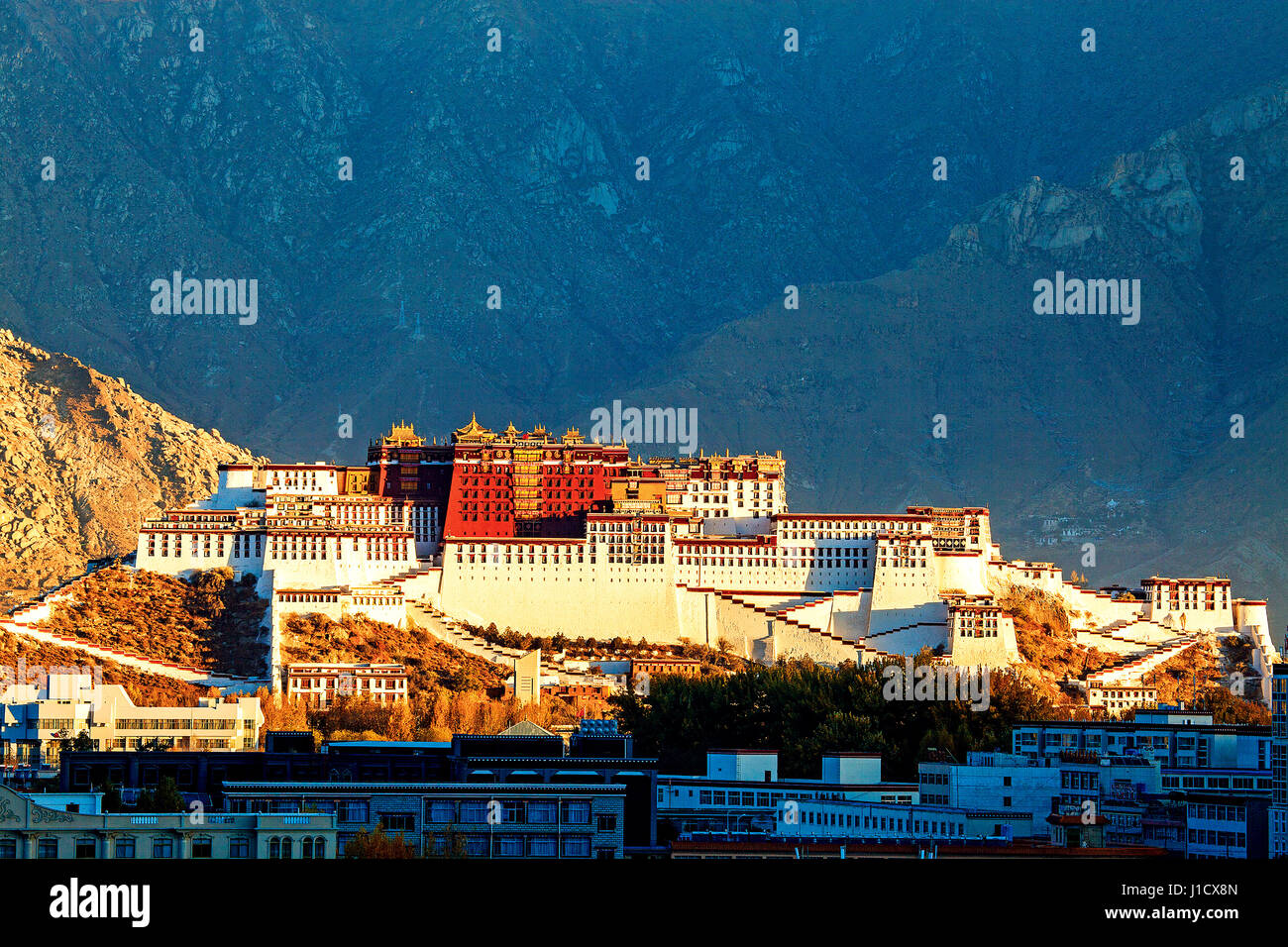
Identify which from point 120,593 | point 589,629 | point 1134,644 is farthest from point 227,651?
point 1134,644

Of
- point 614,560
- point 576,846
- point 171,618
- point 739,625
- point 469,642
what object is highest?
point 614,560

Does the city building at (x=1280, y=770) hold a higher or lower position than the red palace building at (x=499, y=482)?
lower

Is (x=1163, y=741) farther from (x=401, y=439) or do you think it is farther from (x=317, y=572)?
(x=401, y=439)

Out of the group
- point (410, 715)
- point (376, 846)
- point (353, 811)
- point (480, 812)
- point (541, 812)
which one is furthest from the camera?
point (410, 715)

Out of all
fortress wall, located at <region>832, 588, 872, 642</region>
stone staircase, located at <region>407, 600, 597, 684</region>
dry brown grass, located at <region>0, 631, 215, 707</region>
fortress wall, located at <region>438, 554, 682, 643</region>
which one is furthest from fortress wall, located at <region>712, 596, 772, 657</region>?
dry brown grass, located at <region>0, 631, 215, 707</region>

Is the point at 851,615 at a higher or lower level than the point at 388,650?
higher

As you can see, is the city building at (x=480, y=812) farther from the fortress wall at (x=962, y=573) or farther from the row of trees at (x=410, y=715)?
the fortress wall at (x=962, y=573)

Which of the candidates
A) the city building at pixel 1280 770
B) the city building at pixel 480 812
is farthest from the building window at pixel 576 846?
the city building at pixel 1280 770

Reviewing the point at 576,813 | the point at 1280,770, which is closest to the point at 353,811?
the point at 576,813

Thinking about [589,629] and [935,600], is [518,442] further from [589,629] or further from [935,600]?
[935,600]
